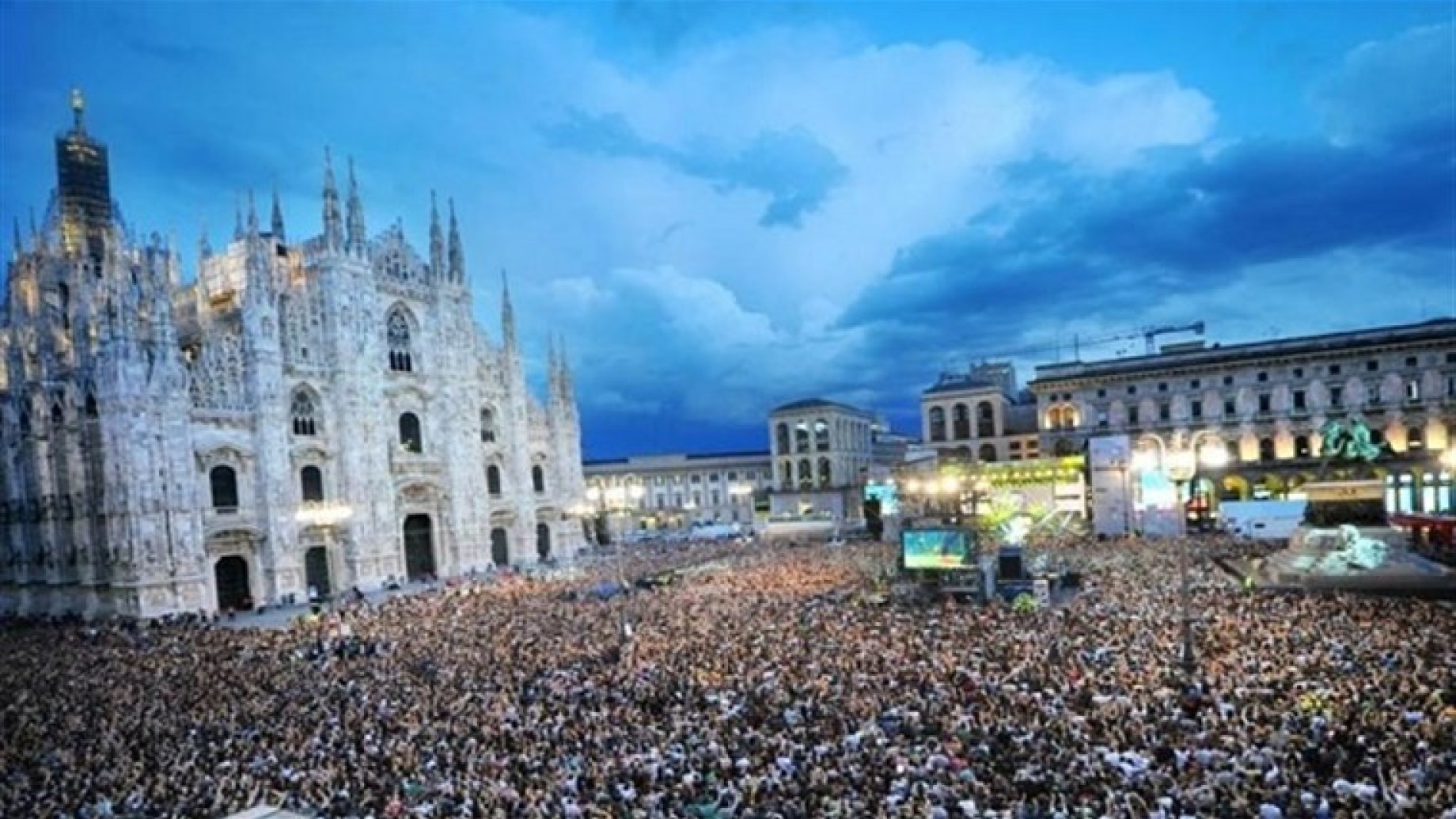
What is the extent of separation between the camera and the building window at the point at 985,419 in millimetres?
77750

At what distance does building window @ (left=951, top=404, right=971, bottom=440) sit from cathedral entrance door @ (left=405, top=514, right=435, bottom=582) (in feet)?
161

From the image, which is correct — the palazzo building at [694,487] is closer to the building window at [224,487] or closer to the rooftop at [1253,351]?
the rooftop at [1253,351]

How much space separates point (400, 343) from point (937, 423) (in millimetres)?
50183

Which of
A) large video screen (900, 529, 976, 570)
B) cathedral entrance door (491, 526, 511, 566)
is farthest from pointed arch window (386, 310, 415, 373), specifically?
large video screen (900, 529, 976, 570)

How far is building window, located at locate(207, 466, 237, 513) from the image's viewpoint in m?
38.6

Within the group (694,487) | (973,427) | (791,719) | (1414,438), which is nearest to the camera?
(791,719)

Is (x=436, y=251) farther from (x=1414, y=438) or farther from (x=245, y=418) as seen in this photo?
(x=1414, y=438)

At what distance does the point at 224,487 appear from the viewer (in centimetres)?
3922

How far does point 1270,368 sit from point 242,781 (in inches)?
2791

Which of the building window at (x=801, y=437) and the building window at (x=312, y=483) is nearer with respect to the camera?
the building window at (x=312, y=483)

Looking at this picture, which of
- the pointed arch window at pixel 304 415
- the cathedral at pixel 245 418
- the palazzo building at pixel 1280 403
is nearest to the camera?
the cathedral at pixel 245 418

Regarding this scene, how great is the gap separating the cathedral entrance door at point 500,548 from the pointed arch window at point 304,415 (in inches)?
569

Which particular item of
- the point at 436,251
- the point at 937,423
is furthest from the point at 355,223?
the point at 937,423

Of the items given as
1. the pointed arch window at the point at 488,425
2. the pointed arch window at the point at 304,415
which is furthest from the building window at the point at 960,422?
the pointed arch window at the point at 304,415
